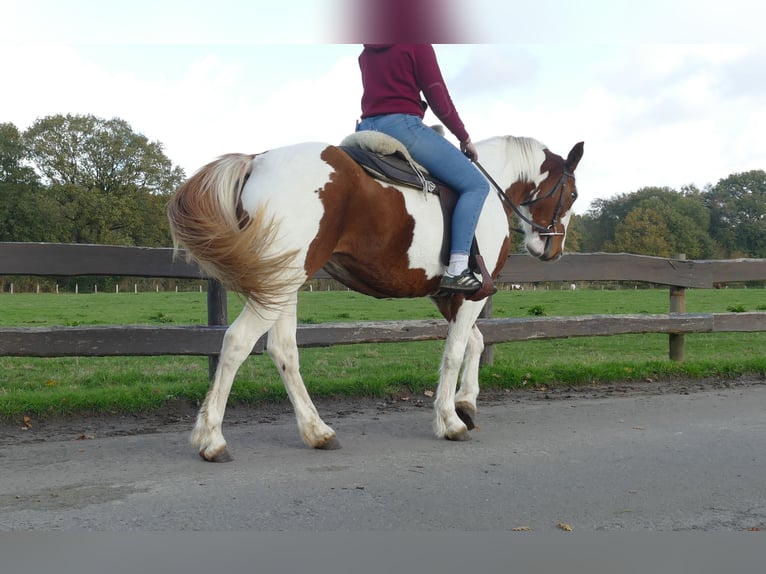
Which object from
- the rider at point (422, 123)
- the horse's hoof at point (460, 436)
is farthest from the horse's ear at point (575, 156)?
the horse's hoof at point (460, 436)

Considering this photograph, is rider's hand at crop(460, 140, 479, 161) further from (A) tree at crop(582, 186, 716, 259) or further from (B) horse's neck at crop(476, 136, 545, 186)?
(A) tree at crop(582, 186, 716, 259)

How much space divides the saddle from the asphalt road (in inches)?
49.3

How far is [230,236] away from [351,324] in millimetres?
Result: 3018

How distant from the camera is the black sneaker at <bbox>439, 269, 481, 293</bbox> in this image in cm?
539

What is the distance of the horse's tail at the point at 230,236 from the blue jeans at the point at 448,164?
1199 millimetres

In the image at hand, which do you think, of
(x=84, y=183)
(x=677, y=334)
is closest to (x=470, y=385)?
(x=677, y=334)

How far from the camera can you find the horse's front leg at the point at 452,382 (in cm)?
545

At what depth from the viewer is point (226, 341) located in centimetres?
471

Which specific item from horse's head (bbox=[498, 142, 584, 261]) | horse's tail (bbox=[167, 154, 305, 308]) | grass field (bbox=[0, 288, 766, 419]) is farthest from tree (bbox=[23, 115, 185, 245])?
horse's tail (bbox=[167, 154, 305, 308])

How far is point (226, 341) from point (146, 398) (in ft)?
6.87

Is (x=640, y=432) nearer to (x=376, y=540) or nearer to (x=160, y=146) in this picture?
(x=376, y=540)

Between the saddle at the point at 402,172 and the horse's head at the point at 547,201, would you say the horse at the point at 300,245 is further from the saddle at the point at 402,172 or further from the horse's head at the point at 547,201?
the horse's head at the point at 547,201

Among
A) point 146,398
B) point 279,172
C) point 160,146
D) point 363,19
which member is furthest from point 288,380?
point 160,146

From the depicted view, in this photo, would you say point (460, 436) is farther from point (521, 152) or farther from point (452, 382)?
A: point (521, 152)
